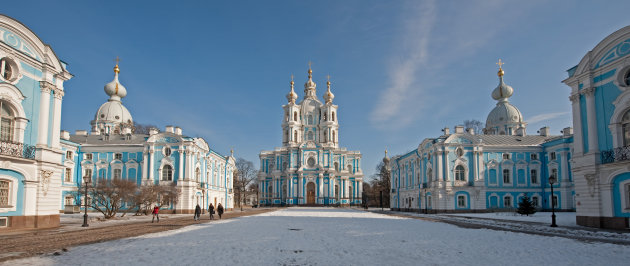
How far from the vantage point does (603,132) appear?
19.8 meters

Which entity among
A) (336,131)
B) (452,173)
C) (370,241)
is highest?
(336,131)

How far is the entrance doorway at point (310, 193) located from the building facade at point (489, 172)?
85.0 feet

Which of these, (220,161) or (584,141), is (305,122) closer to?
(220,161)

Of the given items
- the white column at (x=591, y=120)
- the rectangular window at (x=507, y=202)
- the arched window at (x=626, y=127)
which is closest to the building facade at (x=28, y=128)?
the white column at (x=591, y=120)

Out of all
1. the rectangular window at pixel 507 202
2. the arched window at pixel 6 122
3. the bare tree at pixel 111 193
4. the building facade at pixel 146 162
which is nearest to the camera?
the arched window at pixel 6 122

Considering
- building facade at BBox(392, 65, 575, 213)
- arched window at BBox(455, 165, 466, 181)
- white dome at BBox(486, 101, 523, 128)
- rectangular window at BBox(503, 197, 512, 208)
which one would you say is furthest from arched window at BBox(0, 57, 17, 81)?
white dome at BBox(486, 101, 523, 128)

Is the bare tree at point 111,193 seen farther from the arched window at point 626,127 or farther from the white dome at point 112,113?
the white dome at point 112,113

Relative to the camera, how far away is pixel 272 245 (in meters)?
12.4

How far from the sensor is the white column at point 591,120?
20.0 metres

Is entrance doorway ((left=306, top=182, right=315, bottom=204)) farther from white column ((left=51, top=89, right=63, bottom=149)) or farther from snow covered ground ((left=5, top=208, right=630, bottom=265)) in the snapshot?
snow covered ground ((left=5, top=208, right=630, bottom=265))

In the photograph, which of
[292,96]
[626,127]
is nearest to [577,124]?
[626,127]

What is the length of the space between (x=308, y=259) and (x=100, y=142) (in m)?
39.1

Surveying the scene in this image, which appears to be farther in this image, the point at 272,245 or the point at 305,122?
Result: the point at 305,122

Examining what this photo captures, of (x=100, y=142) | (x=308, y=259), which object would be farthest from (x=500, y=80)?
(x=308, y=259)
